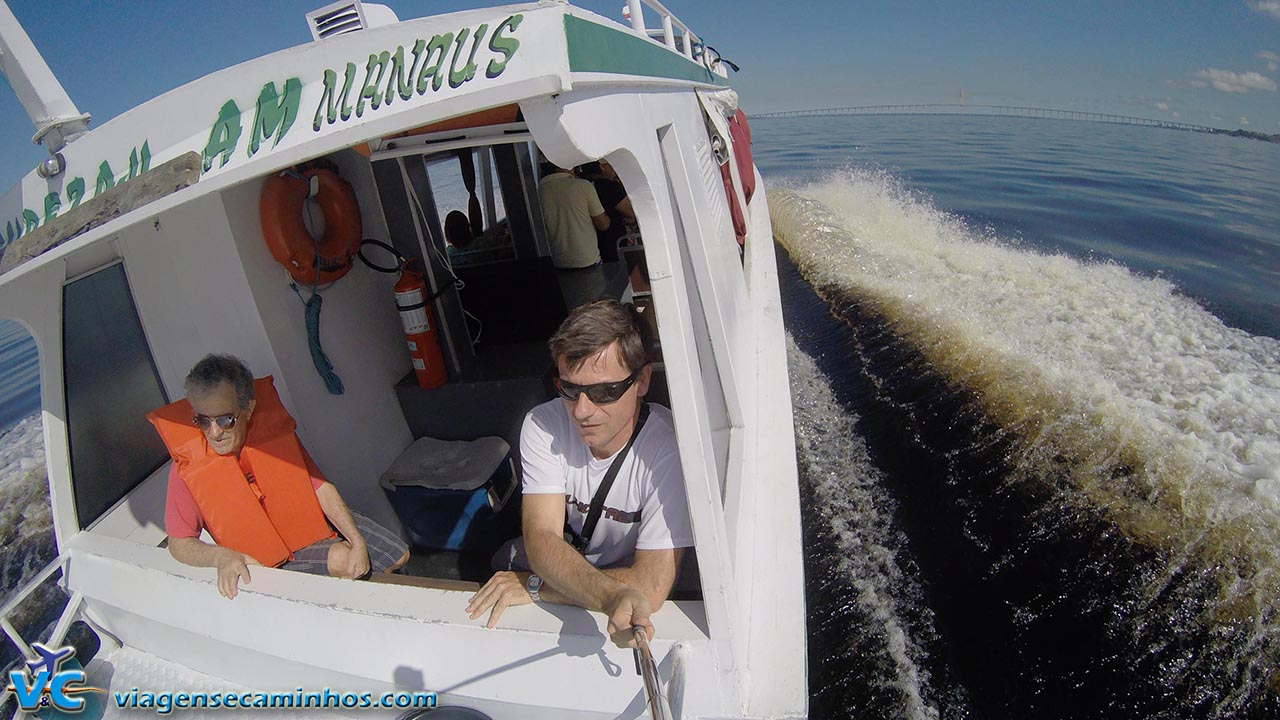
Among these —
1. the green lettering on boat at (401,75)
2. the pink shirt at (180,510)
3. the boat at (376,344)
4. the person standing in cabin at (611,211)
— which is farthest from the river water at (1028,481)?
the green lettering on boat at (401,75)

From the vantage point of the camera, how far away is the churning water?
274 cm

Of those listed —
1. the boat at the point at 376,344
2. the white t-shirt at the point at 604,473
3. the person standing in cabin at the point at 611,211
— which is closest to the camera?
the boat at the point at 376,344

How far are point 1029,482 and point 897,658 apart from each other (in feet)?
5.01

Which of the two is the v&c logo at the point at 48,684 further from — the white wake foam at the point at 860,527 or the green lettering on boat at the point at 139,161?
the white wake foam at the point at 860,527

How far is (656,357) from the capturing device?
2867 mm

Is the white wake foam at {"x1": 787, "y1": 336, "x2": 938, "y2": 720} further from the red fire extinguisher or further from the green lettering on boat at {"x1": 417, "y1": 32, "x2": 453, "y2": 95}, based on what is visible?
the green lettering on boat at {"x1": 417, "y1": 32, "x2": 453, "y2": 95}

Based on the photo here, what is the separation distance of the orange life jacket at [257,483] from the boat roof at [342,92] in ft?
3.35

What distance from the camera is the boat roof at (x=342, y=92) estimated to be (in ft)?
3.52

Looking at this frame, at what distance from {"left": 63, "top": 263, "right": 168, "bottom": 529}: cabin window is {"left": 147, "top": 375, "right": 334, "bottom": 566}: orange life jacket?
385mm

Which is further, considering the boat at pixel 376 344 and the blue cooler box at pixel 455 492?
the blue cooler box at pixel 455 492

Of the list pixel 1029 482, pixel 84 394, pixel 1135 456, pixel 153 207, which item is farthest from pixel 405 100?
pixel 1135 456

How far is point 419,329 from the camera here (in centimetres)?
316

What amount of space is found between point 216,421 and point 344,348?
0.90 metres

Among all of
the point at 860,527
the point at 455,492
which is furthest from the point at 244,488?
the point at 860,527
